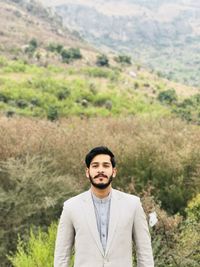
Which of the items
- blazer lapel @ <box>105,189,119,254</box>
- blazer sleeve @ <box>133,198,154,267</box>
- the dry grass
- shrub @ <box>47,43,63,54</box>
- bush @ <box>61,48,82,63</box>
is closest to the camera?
blazer lapel @ <box>105,189,119,254</box>

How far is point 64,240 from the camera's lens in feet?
16.6

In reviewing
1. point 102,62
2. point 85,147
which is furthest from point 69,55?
point 85,147

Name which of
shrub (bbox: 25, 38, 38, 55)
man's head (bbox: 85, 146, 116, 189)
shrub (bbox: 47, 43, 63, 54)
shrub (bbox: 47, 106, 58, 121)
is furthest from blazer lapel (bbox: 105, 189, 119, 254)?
shrub (bbox: 47, 43, 63, 54)

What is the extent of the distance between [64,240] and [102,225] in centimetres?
39

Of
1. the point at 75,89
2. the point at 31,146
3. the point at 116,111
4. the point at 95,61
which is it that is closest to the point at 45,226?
the point at 31,146

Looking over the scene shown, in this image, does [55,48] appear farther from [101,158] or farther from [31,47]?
[101,158]

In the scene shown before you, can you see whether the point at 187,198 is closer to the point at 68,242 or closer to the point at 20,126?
the point at 20,126

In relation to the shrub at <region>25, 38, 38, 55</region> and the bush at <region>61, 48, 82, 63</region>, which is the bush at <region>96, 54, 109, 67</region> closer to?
the bush at <region>61, 48, 82, 63</region>

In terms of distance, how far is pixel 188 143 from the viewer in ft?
101

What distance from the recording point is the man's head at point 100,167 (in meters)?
4.93

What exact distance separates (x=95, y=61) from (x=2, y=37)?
16620mm

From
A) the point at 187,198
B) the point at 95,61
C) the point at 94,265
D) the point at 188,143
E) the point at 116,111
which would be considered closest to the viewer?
the point at 94,265

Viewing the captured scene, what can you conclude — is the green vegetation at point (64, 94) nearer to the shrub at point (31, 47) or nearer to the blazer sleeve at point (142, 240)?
the shrub at point (31, 47)

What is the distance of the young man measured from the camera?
491cm
